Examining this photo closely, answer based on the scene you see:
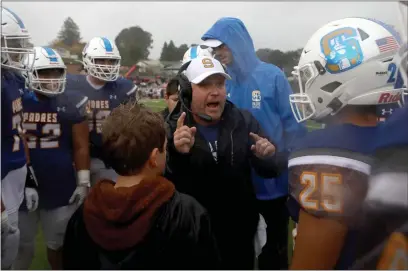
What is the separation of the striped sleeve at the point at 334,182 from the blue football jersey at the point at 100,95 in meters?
2.53

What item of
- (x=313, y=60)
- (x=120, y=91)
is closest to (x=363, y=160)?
(x=313, y=60)

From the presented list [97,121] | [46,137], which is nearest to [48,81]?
[46,137]

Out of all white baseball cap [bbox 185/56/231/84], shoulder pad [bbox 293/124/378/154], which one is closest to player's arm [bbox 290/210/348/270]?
shoulder pad [bbox 293/124/378/154]

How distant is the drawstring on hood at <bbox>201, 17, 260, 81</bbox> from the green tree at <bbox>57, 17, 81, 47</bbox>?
73 centimetres

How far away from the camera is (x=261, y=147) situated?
1826 millimetres

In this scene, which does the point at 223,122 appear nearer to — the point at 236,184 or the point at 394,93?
the point at 236,184

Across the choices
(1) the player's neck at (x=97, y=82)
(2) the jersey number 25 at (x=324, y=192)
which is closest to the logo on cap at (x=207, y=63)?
(2) the jersey number 25 at (x=324, y=192)

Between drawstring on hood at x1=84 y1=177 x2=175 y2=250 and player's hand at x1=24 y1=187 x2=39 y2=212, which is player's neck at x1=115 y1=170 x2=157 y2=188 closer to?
drawstring on hood at x1=84 y1=177 x2=175 y2=250

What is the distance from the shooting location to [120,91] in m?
3.82

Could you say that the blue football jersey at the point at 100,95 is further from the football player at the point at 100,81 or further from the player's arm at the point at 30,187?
the player's arm at the point at 30,187

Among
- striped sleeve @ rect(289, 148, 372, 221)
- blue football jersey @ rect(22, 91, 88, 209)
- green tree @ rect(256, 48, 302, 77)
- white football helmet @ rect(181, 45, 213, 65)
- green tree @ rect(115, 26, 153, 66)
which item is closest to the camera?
striped sleeve @ rect(289, 148, 372, 221)

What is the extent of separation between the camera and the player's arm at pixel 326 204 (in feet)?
3.87

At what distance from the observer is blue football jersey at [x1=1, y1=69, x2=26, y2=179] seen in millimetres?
2395

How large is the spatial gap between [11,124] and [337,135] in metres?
1.89
